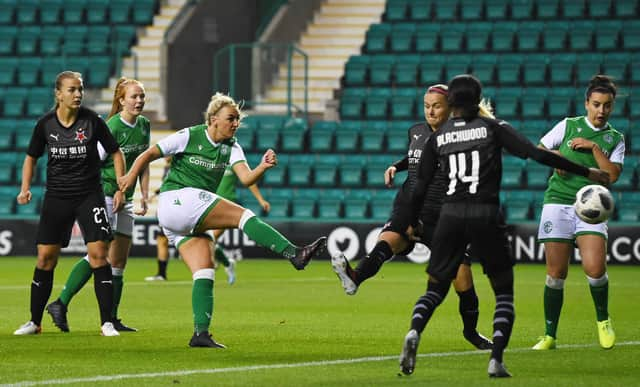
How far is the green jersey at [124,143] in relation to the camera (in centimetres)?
1159

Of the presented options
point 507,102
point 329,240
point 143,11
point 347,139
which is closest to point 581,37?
point 507,102

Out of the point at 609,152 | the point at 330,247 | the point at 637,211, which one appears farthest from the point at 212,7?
the point at 609,152

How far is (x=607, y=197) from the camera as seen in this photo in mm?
8977

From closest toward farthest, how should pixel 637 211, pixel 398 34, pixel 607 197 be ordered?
pixel 607 197 → pixel 637 211 → pixel 398 34

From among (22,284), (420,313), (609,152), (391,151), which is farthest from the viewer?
(391,151)

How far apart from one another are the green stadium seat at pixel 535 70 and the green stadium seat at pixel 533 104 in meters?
0.50

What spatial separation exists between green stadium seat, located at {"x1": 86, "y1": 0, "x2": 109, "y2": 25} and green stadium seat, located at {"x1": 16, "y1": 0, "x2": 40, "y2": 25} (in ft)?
4.25

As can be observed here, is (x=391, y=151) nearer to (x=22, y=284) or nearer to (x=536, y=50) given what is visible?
(x=536, y=50)

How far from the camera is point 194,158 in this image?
10055 millimetres

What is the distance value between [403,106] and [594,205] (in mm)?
17570

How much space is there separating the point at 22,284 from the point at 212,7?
41.9 ft

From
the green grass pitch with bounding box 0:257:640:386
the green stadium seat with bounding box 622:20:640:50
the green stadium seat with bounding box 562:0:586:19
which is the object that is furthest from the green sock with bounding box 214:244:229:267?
the green stadium seat with bounding box 562:0:586:19

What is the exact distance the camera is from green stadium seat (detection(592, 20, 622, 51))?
26391 mm

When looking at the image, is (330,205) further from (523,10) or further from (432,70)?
(523,10)
